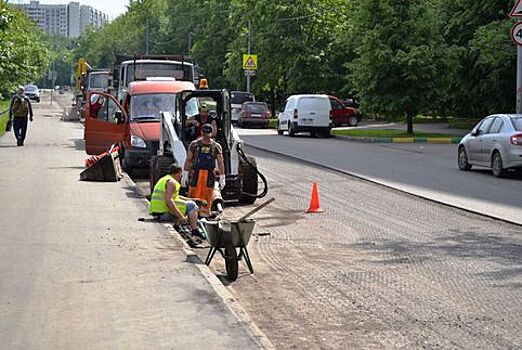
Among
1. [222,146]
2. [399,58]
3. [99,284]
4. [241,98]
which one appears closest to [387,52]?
[399,58]

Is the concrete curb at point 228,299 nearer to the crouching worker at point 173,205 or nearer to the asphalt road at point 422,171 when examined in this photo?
the crouching worker at point 173,205

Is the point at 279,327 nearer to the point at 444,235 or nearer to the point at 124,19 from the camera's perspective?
the point at 444,235

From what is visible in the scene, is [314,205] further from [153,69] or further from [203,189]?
[153,69]

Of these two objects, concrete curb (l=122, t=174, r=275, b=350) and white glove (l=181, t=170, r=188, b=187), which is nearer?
concrete curb (l=122, t=174, r=275, b=350)

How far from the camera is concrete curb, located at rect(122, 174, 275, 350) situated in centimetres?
728

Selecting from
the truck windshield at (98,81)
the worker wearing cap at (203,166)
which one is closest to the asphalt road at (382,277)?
the worker wearing cap at (203,166)

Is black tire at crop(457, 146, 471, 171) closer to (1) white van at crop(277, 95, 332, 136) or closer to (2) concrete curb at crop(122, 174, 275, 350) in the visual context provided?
(2) concrete curb at crop(122, 174, 275, 350)

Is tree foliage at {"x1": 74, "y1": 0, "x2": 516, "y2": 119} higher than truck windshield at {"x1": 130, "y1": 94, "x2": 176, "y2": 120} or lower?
higher

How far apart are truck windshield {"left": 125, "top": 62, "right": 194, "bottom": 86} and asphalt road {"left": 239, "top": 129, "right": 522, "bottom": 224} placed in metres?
3.96

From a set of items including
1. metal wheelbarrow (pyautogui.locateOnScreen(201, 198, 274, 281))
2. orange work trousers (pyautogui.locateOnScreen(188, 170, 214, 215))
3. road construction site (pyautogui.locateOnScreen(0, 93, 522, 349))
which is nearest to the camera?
road construction site (pyautogui.locateOnScreen(0, 93, 522, 349))

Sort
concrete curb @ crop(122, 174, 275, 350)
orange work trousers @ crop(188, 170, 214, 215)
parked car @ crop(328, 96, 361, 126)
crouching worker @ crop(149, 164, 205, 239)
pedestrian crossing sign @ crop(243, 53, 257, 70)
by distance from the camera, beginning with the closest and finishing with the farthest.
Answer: concrete curb @ crop(122, 174, 275, 350) < crouching worker @ crop(149, 164, 205, 239) < orange work trousers @ crop(188, 170, 214, 215) < parked car @ crop(328, 96, 361, 126) < pedestrian crossing sign @ crop(243, 53, 257, 70)

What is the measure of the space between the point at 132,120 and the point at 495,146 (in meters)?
8.55

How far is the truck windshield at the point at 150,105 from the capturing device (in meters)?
22.9

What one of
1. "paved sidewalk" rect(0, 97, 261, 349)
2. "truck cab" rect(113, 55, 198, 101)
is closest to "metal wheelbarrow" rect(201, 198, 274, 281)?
"paved sidewalk" rect(0, 97, 261, 349)
